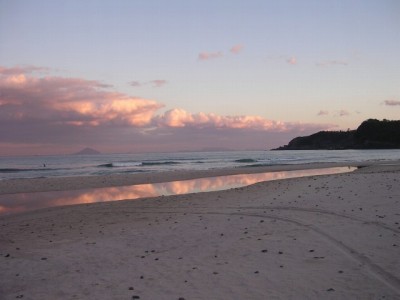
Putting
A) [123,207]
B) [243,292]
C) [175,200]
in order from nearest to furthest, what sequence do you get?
[243,292] → [123,207] → [175,200]

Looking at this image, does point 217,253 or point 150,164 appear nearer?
point 217,253

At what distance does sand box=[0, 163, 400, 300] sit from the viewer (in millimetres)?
6430

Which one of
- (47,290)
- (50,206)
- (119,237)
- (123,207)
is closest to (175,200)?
(123,207)

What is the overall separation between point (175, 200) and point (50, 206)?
651cm

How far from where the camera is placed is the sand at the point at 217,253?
6.43 meters

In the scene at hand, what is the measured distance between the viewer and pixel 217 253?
8.56 m

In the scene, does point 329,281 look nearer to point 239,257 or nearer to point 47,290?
point 239,257

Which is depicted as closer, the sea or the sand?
the sand

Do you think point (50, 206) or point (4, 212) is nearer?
point (4, 212)

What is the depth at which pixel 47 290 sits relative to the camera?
6.85 metres

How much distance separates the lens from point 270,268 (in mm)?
7246

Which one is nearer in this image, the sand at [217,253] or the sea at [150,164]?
the sand at [217,253]

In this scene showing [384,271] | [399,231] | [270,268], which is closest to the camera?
[384,271]

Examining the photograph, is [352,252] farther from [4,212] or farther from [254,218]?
[4,212]
